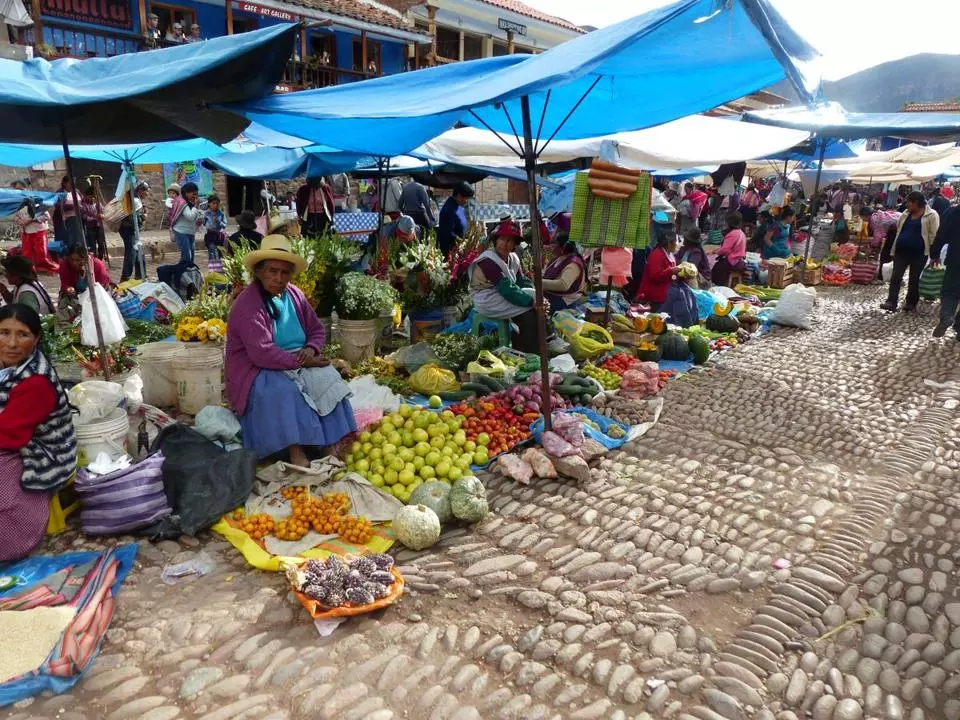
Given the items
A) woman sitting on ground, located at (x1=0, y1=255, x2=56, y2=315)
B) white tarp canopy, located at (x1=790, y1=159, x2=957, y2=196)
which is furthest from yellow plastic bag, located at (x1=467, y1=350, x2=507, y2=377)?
white tarp canopy, located at (x1=790, y1=159, x2=957, y2=196)

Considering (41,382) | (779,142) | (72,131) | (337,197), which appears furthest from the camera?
(337,197)

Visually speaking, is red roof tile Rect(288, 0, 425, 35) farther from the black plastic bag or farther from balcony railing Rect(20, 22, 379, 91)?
the black plastic bag

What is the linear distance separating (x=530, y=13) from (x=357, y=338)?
817 inches

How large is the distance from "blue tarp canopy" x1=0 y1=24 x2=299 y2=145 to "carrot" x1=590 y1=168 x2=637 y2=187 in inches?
154

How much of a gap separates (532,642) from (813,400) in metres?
4.37

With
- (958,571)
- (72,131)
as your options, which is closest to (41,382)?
(72,131)

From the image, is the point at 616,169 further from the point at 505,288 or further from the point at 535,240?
the point at 535,240

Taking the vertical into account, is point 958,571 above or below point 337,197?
below

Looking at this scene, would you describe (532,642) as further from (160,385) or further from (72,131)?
(72,131)

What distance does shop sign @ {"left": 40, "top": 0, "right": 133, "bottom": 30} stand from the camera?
1372cm

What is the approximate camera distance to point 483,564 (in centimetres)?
349

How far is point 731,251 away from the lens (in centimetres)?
1083

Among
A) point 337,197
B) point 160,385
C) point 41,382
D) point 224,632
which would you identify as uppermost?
point 337,197

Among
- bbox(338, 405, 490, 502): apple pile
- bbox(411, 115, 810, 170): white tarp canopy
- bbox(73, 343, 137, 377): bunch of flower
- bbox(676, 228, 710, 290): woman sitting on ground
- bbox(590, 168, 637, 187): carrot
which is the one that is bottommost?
bbox(338, 405, 490, 502): apple pile
